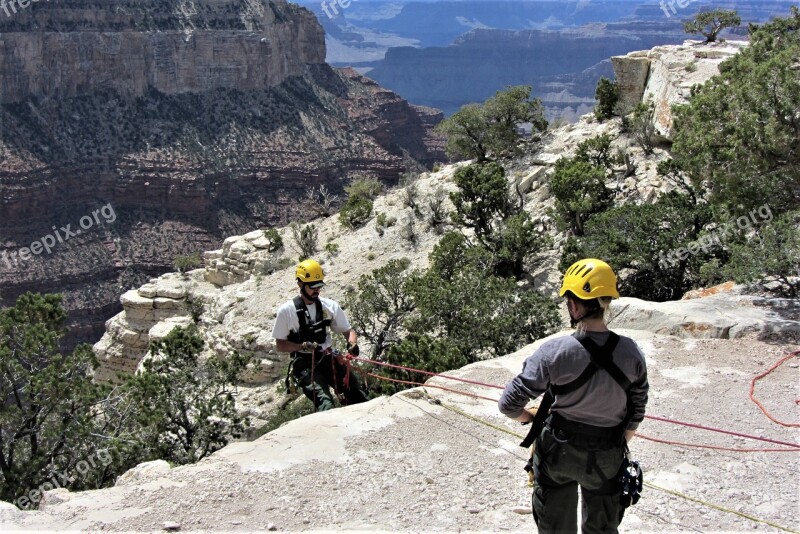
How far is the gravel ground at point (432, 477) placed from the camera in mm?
6457

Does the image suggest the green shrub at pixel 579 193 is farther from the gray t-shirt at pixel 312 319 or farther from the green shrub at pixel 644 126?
the gray t-shirt at pixel 312 319

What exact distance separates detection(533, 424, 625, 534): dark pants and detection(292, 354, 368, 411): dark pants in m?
4.13

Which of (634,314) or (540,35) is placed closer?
(634,314)

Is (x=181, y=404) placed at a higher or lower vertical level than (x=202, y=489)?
lower

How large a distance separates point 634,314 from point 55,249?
1885 inches

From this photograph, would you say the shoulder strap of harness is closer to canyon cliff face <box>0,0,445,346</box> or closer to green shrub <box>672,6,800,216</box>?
green shrub <box>672,6,800,216</box>

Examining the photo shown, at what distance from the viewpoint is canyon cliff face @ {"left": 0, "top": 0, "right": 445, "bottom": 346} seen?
5212 centimetres

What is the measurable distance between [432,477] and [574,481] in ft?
6.89

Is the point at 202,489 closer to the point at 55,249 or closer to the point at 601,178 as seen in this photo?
the point at 601,178

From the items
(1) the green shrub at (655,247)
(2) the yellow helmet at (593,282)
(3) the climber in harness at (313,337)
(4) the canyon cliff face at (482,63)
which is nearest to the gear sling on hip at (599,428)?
(2) the yellow helmet at (593,282)

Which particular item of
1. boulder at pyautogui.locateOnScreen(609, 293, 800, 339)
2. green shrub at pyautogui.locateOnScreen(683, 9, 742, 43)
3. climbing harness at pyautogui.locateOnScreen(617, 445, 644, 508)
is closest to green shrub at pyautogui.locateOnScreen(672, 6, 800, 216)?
boulder at pyautogui.locateOnScreen(609, 293, 800, 339)

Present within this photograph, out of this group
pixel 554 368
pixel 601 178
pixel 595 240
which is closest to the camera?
pixel 554 368

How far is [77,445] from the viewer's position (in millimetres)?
10898

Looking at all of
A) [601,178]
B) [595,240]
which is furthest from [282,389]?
[601,178]
